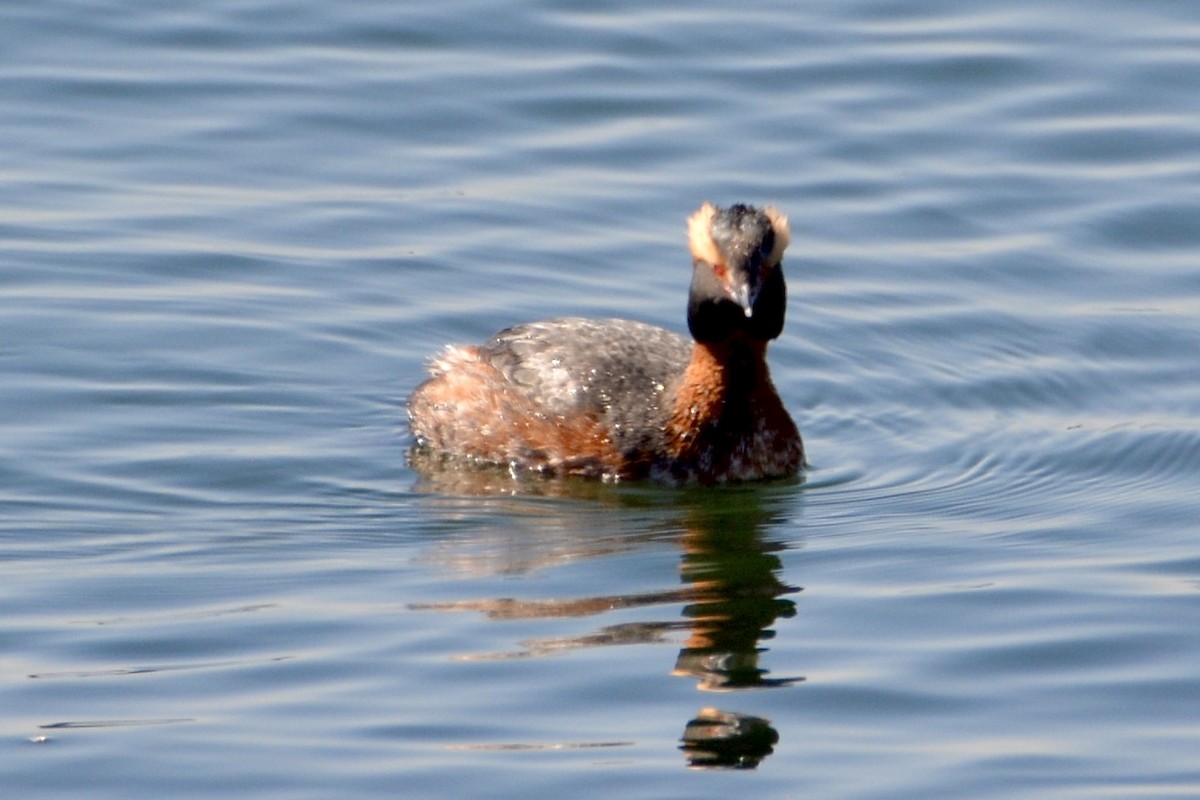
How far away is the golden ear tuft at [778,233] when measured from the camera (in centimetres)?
1405

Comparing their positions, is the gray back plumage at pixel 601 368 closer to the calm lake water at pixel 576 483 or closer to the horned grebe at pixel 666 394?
the horned grebe at pixel 666 394

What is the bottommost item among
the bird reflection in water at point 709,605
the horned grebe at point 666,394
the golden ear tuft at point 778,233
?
the bird reflection in water at point 709,605

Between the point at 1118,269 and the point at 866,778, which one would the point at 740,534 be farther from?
the point at 1118,269

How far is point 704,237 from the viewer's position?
46.5ft

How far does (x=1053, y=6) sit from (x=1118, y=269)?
611 cm

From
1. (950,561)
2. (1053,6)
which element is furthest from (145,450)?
(1053,6)

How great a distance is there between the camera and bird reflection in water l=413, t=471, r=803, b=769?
988 centimetres

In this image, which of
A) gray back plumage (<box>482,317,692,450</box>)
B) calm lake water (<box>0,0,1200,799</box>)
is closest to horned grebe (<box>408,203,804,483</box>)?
gray back plumage (<box>482,317,692,450</box>)

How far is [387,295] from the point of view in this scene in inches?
683

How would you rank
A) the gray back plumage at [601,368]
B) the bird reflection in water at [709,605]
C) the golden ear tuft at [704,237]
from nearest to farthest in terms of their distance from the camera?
the bird reflection in water at [709,605], the golden ear tuft at [704,237], the gray back plumage at [601,368]

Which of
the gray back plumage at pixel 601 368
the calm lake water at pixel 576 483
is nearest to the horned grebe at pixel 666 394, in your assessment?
the gray back plumage at pixel 601 368

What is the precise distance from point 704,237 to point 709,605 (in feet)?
10.5

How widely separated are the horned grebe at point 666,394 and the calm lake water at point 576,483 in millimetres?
296

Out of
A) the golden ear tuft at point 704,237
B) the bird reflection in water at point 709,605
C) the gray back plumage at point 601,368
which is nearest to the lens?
the bird reflection in water at point 709,605
